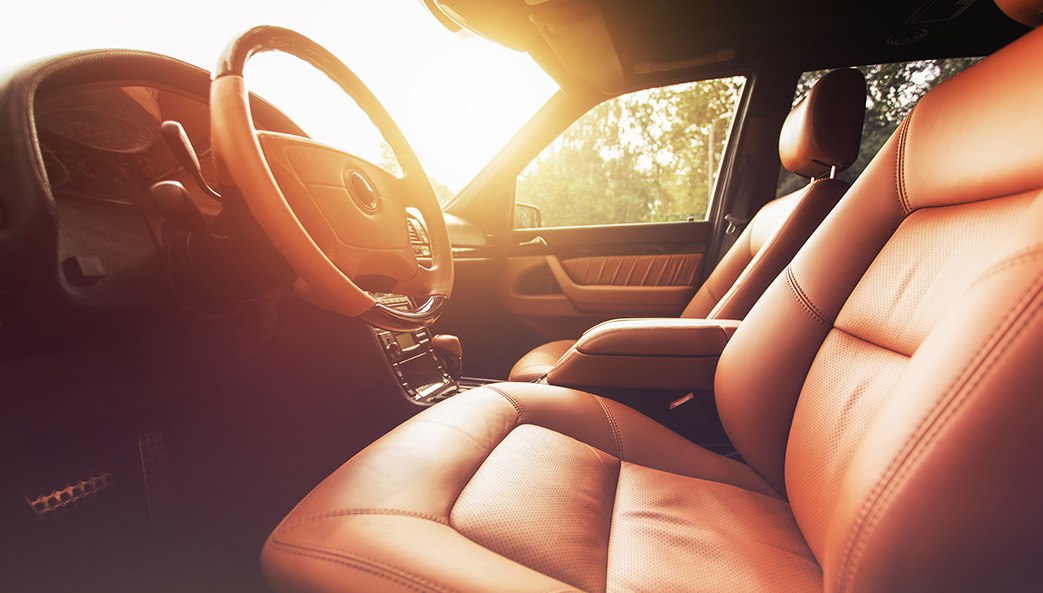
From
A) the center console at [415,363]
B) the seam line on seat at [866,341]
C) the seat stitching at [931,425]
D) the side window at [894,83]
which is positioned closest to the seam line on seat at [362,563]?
the seat stitching at [931,425]

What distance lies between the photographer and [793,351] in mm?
801

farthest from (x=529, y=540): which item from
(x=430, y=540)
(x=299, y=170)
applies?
(x=299, y=170)

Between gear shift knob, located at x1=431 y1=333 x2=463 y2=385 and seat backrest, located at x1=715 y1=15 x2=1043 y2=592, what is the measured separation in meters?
0.89

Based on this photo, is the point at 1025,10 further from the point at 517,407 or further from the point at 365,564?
the point at 365,564

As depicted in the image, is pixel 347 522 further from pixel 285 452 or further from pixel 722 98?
pixel 722 98

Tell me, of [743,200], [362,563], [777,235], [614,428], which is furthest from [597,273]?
[362,563]

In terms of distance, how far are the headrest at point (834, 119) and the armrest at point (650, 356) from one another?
50 cm

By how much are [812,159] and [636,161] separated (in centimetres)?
143

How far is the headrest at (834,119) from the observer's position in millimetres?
1079

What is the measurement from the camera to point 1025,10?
0.59m

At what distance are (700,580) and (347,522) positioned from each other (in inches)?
18.9

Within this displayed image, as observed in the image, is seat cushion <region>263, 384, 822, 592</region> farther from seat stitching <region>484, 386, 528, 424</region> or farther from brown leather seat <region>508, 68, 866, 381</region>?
brown leather seat <region>508, 68, 866, 381</region>

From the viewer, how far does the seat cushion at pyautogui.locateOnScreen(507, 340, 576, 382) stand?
1387mm

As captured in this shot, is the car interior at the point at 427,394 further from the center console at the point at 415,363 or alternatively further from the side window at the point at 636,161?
the side window at the point at 636,161
